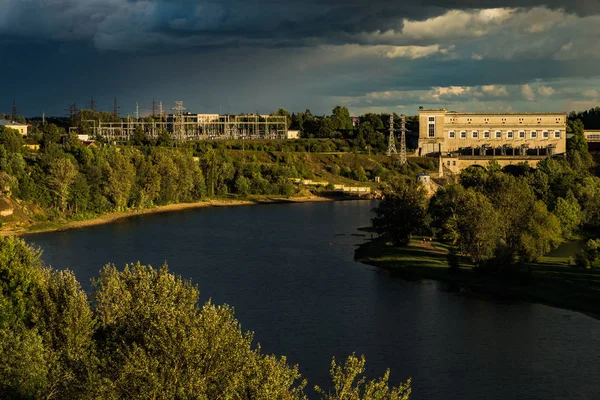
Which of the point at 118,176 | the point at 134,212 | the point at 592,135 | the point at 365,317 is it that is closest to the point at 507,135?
the point at 592,135

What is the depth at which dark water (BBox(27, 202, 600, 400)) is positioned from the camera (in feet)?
83.7

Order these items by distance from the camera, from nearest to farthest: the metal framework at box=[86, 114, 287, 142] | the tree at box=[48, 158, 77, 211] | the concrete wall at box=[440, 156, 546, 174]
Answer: the tree at box=[48, 158, 77, 211] → the concrete wall at box=[440, 156, 546, 174] → the metal framework at box=[86, 114, 287, 142]

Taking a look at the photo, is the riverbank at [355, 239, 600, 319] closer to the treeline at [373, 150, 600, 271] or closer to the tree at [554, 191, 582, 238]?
the treeline at [373, 150, 600, 271]

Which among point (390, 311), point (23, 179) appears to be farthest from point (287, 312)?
point (23, 179)

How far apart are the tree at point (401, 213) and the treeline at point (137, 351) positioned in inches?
1024

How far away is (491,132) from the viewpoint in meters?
101

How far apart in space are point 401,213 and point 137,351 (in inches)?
1276

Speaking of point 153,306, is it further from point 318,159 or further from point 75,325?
point 318,159

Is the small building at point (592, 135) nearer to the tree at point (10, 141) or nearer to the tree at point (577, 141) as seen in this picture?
the tree at point (577, 141)

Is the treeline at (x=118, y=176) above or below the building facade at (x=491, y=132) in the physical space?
below

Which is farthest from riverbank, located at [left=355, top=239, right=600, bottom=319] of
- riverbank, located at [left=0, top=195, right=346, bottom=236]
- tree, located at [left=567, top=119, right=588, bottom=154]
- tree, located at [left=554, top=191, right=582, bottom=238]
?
tree, located at [left=567, top=119, right=588, bottom=154]

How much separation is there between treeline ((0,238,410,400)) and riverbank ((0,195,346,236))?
36326 mm

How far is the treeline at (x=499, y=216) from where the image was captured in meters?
40.3

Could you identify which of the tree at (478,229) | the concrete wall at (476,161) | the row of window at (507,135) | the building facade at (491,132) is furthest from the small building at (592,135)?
the tree at (478,229)
